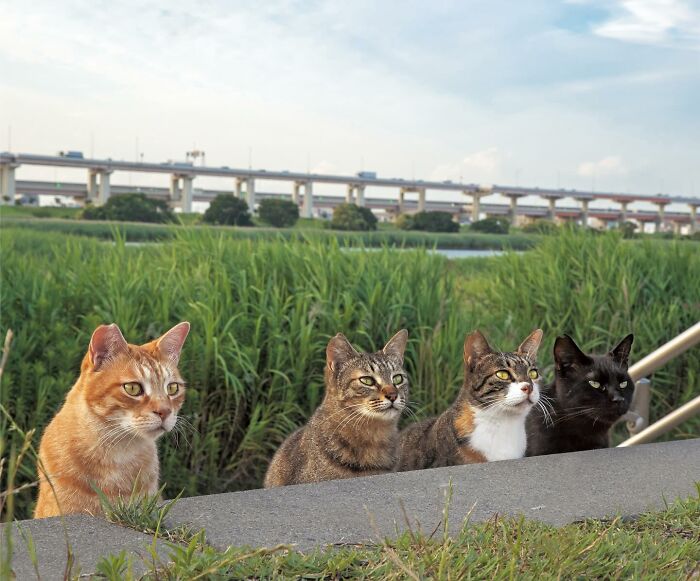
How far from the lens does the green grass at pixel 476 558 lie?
2.38 m

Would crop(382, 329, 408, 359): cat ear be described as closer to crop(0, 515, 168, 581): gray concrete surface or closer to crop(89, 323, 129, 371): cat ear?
crop(89, 323, 129, 371): cat ear

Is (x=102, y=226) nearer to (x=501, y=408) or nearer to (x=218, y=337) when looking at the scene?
(x=218, y=337)

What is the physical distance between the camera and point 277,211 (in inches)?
941

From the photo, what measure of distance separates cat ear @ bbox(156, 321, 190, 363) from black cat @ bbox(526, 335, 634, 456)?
6.80 ft

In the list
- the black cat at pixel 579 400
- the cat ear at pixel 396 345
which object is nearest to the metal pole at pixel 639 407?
the black cat at pixel 579 400

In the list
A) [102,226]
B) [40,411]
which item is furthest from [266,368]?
[102,226]

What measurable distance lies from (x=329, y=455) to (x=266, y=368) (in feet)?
4.74

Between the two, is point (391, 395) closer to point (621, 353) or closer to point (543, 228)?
point (621, 353)

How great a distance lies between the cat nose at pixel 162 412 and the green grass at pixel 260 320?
5.59ft

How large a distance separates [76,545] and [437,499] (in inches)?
55.6

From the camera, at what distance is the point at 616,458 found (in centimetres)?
430

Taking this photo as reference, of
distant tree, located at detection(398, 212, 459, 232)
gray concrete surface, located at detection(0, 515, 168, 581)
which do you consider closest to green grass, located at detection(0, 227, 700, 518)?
gray concrete surface, located at detection(0, 515, 168, 581)

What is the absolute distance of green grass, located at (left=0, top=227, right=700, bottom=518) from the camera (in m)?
5.17

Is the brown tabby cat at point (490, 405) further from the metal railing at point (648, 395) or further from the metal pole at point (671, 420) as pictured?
the metal pole at point (671, 420)
